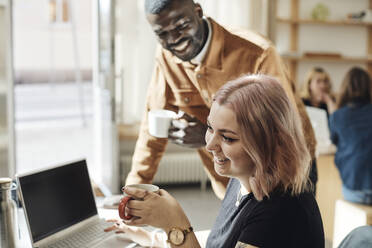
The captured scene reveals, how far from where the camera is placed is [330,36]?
5371mm

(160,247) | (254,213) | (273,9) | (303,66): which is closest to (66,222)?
(160,247)

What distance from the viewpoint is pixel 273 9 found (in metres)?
4.34

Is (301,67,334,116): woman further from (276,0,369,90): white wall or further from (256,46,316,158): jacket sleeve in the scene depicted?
(256,46,316,158): jacket sleeve

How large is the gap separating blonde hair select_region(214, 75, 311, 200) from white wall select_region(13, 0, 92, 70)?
9962 millimetres

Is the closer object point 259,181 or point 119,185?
point 259,181

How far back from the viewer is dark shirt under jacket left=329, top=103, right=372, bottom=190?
292cm

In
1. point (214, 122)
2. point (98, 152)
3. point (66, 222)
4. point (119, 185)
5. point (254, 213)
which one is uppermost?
point (214, 122)

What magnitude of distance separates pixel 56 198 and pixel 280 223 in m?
0.71

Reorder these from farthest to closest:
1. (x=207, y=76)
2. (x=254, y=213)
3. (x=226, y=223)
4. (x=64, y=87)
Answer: (x=64, y=87) < (x=207, y=76) < (x=226, y=223) < (x=254, y=213)

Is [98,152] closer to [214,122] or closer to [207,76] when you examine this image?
[207,76]

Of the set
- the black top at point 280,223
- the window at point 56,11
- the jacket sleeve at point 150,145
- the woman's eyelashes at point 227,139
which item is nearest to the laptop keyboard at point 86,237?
the jacket sleeve at point 150,145

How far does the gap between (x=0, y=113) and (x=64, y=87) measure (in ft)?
20.8

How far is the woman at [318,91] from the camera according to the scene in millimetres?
4138

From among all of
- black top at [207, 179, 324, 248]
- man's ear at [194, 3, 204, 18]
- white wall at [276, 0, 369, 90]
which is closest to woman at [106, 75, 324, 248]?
black top at [207, 179, 324, 248]
